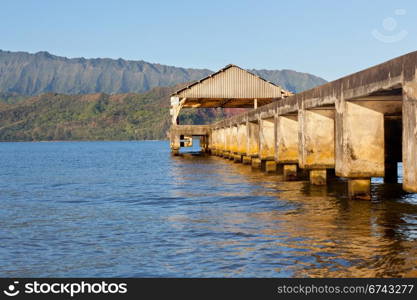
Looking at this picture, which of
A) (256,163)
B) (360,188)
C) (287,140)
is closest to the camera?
(360,188)

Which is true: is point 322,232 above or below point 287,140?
below

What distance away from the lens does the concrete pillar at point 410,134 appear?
12266mm

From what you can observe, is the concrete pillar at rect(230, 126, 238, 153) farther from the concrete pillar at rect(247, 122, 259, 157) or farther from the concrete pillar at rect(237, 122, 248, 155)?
the concrete pillar at rect(247, 122, 259, 157)

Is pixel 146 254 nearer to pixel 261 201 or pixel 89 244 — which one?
pixel 89 244

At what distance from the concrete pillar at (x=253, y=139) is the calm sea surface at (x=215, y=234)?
13.1 metres

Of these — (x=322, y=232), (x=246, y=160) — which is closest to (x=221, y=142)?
(x=246, y=160)

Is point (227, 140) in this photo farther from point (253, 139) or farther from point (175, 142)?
point (253, 139)

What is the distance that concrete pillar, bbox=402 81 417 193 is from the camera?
1227cm

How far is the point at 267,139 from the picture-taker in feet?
106

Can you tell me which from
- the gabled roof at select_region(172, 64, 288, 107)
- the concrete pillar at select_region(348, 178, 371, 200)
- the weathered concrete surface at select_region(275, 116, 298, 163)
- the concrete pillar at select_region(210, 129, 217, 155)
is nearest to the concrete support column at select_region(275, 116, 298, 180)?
the weathered concrete surface at select_region(275, 116, 298, 163)

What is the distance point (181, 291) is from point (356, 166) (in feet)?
33.4

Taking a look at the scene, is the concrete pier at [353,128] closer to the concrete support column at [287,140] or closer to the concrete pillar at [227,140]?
the concrete support column at [287,140]

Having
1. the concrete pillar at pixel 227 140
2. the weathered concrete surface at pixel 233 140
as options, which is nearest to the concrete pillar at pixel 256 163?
the weathered concrete surface at pixel 233 140

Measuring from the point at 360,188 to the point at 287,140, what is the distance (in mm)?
8636
